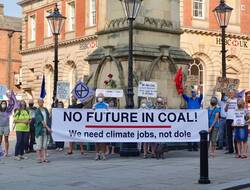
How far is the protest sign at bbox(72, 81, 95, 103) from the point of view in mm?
19406

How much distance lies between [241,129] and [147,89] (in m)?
2.99

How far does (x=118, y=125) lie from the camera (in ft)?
55.6

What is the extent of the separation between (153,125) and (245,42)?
3416 cm

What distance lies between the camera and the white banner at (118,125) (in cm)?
1680

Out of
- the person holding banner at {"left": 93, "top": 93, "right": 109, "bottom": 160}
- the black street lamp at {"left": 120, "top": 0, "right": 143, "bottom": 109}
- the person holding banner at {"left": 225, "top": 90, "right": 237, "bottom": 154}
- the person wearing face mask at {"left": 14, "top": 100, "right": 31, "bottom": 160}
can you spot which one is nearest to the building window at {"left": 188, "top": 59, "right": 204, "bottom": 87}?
the person holding banner at {"left": 225, "top": 90, "right": 237, "bottom": 154}

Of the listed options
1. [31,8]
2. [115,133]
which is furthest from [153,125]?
[31,8]

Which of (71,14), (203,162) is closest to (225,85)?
(203,162)

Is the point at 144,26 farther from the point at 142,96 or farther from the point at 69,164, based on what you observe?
the point at 69,164

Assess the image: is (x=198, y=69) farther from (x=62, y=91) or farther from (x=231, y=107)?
(x=231, y=107)

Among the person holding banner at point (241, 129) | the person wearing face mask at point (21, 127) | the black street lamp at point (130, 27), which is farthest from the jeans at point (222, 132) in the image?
the person wearing face mask at point (21, 127)

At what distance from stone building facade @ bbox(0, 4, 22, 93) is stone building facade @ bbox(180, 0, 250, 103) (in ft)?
93.3

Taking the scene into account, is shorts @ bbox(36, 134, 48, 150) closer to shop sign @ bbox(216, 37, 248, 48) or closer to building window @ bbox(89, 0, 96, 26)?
shop sign @ bbox(216, 37, 248, 48)

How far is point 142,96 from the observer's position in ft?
58.9

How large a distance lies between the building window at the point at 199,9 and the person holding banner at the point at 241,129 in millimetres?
30855
